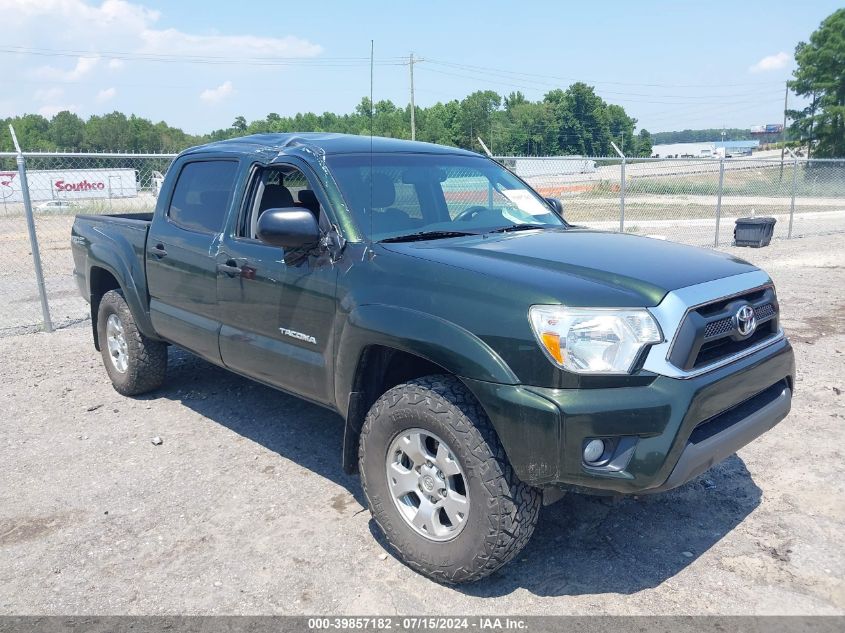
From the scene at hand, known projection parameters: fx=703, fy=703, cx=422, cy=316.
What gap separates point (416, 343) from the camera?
3.01 metres

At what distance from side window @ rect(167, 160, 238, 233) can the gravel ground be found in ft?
4.93

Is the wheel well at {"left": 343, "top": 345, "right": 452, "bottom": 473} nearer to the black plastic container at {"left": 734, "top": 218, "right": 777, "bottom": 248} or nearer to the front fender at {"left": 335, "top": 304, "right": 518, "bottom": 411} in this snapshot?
the front fender at {"left": 335, "top": 304, "right": 518, "bottom": 411}

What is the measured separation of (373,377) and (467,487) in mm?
793

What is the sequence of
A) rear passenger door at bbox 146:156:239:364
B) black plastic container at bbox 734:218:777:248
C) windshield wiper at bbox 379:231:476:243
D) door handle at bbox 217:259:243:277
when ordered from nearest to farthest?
windshield wiper at bbox 379:231:476:243 < door handle at bbox 217:259:243:277 < rear passenger door at bbox 146:156:239:364 < black plastic container at bbox 734:218:777:248

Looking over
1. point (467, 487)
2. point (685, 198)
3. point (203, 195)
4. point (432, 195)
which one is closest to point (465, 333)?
point (467, 487)

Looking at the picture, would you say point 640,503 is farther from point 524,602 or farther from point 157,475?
point 157,475

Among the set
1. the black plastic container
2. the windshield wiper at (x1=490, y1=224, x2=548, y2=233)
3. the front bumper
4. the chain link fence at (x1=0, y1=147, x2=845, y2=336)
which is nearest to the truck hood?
the windshield wiper at (x1=490, y1=224, x2=548, y2=233)

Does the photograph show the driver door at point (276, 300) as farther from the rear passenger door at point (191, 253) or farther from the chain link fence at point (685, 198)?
the chain link fence at point (685, 198)

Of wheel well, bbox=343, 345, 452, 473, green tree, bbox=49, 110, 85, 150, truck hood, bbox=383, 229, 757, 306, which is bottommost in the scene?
wheel well, bbox=343, 345, 452, 473

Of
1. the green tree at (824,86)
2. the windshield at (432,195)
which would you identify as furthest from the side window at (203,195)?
the green tree at (824,86)

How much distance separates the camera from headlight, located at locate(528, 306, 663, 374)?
2.69 m

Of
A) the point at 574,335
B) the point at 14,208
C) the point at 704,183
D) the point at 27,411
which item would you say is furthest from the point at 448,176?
the point at 704,183

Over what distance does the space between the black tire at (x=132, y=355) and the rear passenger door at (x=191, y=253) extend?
444 mm

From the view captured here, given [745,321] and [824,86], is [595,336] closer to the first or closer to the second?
[745,321]
